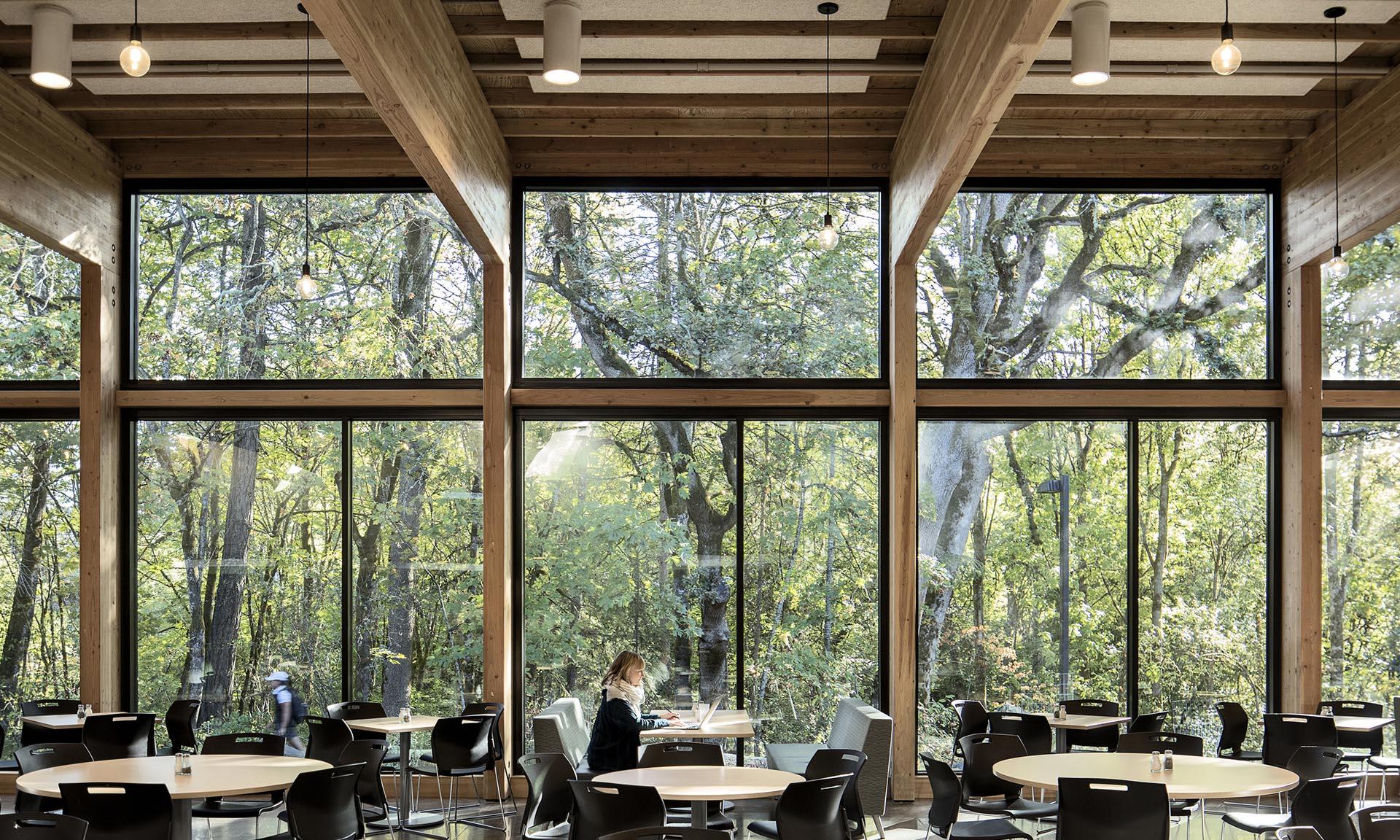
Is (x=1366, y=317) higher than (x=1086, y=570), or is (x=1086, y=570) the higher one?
(x=1366, y=317)

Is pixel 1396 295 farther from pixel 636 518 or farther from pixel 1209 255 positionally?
pixel 636 518

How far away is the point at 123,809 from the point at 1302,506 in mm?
8953

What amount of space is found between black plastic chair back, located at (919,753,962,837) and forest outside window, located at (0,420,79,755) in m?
7.41

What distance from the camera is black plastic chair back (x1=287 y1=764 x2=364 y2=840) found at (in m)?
6.23

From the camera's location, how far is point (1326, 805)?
20.7 ft

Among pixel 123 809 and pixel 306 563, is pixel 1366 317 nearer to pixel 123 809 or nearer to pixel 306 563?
pixel 306 563

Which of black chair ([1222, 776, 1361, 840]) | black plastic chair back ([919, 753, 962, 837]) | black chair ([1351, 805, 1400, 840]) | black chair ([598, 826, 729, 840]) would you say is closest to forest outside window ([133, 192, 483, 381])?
black plastic chair back ([919, 753, 962, 837])

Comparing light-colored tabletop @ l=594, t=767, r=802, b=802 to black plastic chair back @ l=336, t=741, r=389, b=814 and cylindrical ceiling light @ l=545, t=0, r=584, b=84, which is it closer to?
black plastic chair back @ l=336, t=741, r=389, b=814

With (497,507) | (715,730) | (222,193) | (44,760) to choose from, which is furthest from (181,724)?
(222,193)

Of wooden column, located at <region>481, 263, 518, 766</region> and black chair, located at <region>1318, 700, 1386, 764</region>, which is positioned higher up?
wooden column, located at <region>481, 263, 518, 766</region>

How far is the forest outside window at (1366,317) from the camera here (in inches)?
405

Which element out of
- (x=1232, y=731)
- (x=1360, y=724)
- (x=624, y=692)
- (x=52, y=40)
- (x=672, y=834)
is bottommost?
(x=1232, y=731)

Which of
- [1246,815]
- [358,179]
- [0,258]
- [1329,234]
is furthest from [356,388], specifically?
[1329,234]

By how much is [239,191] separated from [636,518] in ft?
14.9
